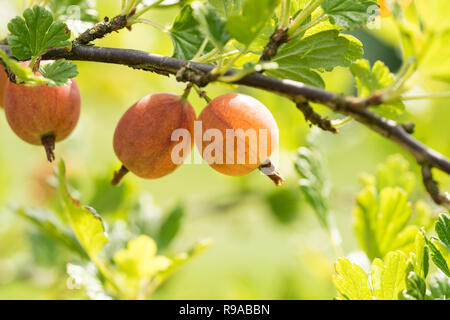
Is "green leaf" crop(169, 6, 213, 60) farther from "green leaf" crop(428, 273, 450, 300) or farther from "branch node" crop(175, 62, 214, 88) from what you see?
"green leaf" crop(428, 273, 450, 300)

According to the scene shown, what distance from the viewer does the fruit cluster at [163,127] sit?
662mm

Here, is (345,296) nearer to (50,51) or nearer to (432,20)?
(432,20)

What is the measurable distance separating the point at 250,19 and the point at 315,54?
0.15 m

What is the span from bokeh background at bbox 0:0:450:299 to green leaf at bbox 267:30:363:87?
22.6 inches

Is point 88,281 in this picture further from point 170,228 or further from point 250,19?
point 250,19

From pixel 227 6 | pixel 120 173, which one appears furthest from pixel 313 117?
pixel 120 173

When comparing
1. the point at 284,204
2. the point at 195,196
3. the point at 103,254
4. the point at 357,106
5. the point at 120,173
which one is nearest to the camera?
the point at 357,106

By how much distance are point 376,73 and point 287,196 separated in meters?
1.05

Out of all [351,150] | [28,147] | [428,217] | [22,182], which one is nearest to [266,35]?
[428,217]

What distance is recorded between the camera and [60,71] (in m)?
0.65

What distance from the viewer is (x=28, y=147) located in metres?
2.15

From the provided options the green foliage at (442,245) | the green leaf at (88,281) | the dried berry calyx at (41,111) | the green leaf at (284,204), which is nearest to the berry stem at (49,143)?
the dried berry calyx at (41,111)

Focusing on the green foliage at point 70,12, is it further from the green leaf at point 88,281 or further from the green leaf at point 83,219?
the green leaf at point 88,281

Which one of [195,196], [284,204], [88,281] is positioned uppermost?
[195,196]
